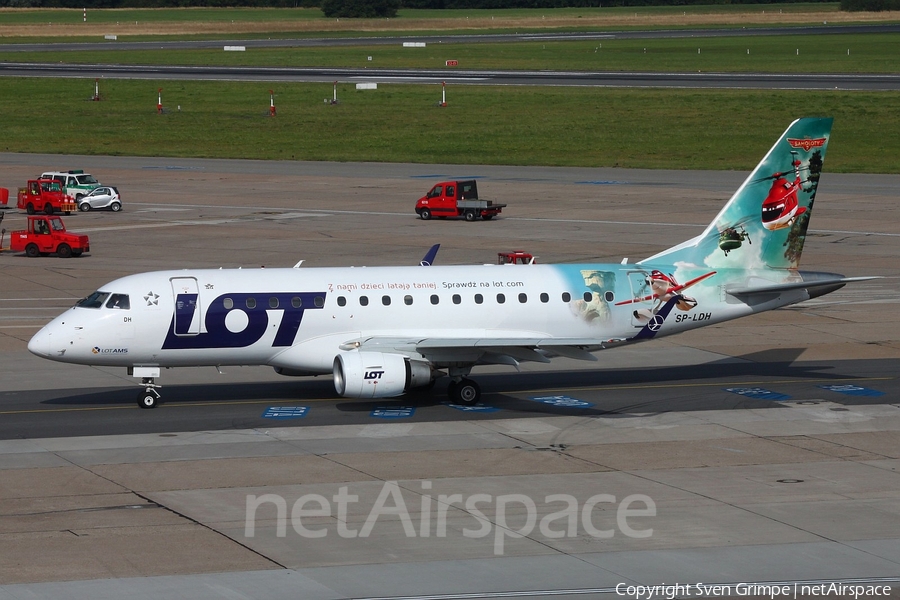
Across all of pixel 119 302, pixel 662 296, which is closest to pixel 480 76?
pixel 662 296

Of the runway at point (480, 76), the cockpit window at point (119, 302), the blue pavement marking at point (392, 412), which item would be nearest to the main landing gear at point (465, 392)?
the blue pavement marking at point (392, 412)

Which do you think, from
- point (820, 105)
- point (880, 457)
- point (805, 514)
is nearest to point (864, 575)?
point (805, 514)

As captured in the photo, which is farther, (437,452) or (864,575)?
(437,452)

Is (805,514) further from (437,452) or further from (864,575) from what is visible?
(437,452)

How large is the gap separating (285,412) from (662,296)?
461 inches

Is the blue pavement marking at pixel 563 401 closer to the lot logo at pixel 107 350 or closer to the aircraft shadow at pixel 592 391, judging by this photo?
the aircraft shadow at pixel 592 391

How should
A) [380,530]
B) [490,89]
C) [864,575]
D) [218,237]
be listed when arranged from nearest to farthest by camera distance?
1. [864,575]
2. [380,530]
3. [218,237]
4. [490,89]

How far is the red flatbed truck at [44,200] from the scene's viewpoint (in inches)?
3083

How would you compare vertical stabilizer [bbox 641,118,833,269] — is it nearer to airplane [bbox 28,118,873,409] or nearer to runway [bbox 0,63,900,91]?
airplane [bbox 28,118,873,409]

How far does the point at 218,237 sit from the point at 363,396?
36.5 m

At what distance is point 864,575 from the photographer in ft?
A: 72.5

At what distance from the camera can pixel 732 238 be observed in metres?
38.4

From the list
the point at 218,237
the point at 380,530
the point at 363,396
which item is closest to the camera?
the point at 380,530

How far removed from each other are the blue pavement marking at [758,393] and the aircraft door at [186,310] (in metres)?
15.9
